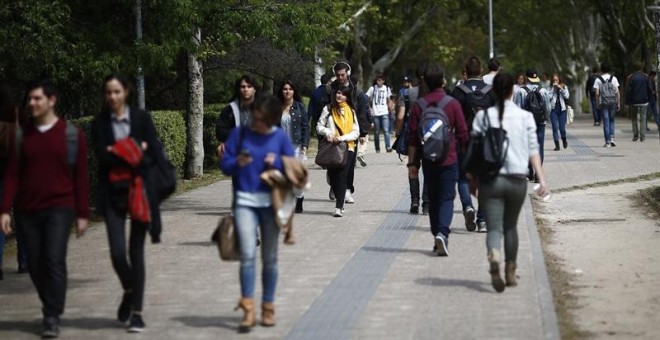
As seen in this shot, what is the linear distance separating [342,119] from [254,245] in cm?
757

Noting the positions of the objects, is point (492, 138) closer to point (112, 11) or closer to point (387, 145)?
point (112, 11)

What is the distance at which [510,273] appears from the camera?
11.1 m

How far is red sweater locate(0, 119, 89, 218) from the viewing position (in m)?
9.42

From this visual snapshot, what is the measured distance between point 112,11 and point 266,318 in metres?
10.4

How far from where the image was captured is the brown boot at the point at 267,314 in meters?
9.55

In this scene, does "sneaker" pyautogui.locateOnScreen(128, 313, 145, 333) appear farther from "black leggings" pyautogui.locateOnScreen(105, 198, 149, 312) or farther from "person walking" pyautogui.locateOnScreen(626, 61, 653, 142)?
"person walking" pyautogui.locateOnScreen(626, 61, 653, 142)

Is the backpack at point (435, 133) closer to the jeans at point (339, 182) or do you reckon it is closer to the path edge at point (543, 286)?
the path edge at point (543, 286)

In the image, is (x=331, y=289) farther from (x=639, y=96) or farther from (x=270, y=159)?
(x=639, y=96)

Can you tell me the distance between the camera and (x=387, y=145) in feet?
103

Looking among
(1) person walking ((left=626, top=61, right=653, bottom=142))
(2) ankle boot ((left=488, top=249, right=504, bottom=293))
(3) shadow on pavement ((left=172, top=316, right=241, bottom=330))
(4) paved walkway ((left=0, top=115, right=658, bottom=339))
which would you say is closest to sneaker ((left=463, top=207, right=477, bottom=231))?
(4) paved walkway ((left=0, top=115, right=658, bottom=339))

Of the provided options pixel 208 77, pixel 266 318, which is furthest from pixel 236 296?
pixel 208 77

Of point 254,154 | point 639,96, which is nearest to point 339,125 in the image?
point 254,154

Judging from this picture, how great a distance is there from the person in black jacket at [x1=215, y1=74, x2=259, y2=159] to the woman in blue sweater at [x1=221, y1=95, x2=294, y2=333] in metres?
3.98

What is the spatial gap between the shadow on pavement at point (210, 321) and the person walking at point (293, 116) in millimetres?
6482
